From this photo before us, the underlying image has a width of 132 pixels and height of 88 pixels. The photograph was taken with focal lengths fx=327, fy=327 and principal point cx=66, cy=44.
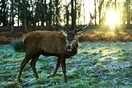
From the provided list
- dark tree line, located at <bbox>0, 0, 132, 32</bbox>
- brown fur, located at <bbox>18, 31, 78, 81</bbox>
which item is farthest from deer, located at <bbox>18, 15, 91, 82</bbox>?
dark tree line, located at <bbox>0, 0, 132, 32</bbox>

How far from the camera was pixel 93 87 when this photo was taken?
36.7 ft

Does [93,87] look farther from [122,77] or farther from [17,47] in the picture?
[17,47]

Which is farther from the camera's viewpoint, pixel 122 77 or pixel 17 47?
pixel 17 47

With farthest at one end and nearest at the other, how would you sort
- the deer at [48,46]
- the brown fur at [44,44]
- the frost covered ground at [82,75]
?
the brown fur at [44,44], the deer at [48,46], the frost covered ground at [82,75]

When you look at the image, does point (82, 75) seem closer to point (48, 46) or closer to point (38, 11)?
point (48, 46)

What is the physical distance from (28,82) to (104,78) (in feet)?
9.76

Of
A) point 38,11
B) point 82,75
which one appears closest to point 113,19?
point 38,11

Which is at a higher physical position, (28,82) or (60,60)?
(60,60)

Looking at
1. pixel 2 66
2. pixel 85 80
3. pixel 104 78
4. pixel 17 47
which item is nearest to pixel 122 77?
pixel 104 78

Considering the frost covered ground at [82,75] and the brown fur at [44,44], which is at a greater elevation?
the brown fur at [44,44]

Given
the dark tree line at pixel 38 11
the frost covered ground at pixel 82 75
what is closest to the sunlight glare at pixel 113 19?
the dark tree line at pixel 38 11

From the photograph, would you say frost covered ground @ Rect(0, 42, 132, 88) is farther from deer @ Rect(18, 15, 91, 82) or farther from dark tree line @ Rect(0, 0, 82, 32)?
dark tree line @ Rect(0, 0, 82, 32)

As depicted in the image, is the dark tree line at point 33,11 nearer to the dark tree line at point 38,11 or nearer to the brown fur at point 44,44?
the dark tree line at point 38,11

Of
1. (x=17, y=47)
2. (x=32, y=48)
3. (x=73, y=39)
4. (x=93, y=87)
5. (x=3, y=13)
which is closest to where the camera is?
(x=93, y=87)
